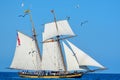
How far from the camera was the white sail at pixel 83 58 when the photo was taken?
82.1 metres

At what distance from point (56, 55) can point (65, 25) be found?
296 inches

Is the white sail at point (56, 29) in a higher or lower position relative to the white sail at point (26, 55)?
higher

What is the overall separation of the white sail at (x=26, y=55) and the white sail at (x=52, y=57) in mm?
3187

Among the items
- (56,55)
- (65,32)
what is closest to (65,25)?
(65,32)

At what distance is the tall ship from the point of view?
291ft

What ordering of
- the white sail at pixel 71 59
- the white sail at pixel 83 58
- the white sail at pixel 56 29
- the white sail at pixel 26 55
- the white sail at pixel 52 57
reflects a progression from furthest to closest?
the white sail at pixel 26 55 → the white sail at pixel 52 57 → the white sail at pixel 56 29 → the white sail at pixel 71 59 → the white sail at pixel 83 58

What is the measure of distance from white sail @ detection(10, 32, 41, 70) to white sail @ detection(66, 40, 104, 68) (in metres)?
12.1

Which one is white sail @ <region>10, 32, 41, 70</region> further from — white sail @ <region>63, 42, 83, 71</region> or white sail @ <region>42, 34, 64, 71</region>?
white sail @ <region>63, 42, 83, 71</region>

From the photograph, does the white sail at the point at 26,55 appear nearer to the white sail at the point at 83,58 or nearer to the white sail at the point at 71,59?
the white sail at the point at 71,59

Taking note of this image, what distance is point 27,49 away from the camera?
3748 inches

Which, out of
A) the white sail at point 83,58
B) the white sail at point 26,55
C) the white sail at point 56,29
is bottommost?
the white sail at point 83,58

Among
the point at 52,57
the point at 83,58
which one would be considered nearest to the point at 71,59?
the point at 83,58

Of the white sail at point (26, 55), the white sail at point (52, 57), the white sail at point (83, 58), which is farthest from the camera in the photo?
the white sail at point (26, 55)

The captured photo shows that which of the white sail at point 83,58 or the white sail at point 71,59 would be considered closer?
the white sail at point 83,58
